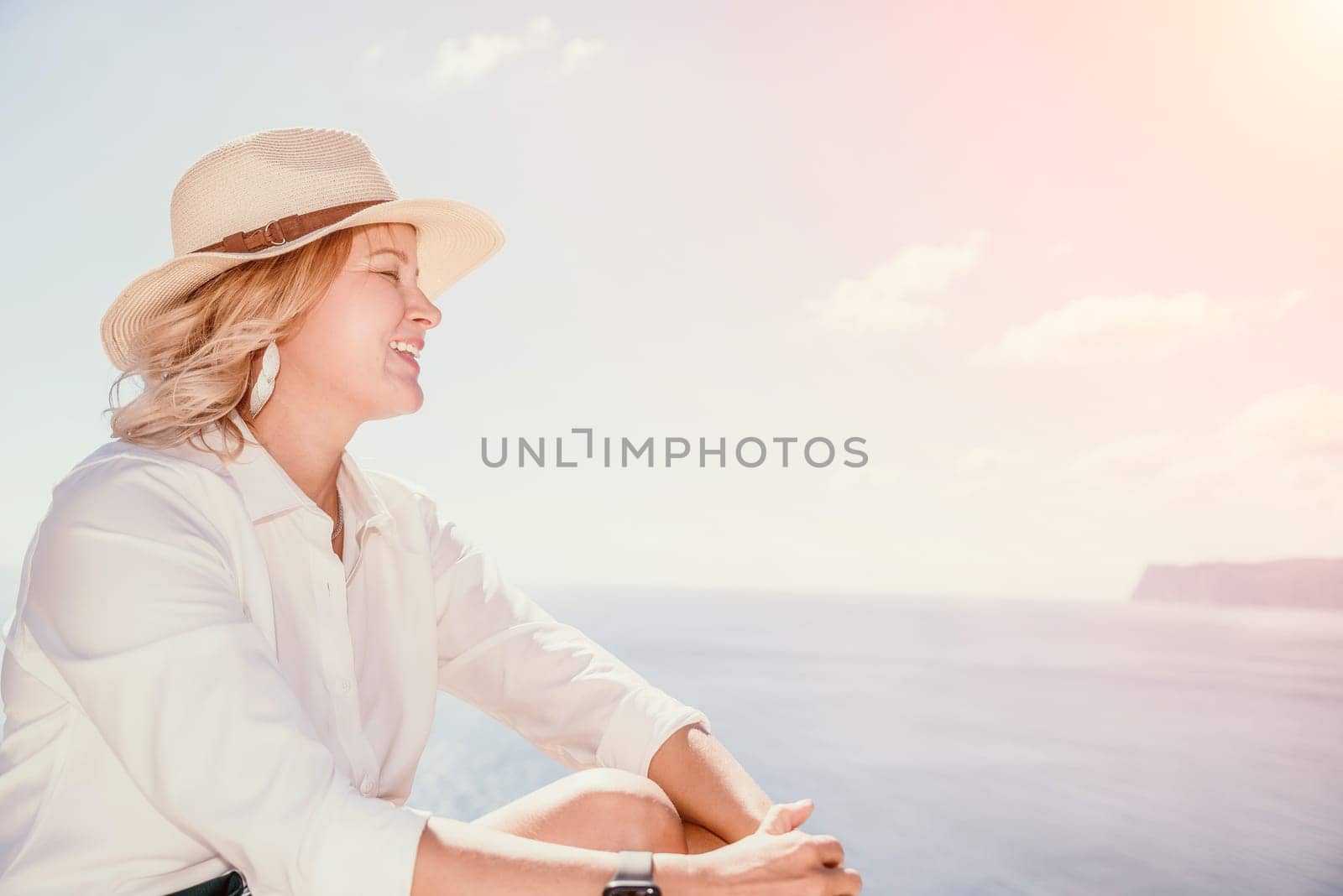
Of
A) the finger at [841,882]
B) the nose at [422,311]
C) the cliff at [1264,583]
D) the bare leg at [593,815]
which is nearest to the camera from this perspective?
the finger at [841,882]

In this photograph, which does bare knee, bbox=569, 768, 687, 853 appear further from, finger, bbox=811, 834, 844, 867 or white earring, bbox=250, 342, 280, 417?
white earring, bbox=250, 342, 280, 417

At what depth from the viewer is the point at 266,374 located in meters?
1.21

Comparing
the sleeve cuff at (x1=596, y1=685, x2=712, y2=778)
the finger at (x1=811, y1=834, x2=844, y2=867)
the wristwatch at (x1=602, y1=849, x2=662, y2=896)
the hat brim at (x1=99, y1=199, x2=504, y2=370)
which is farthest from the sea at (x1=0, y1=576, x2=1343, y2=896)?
the finger at (x1=811, y1=834, x2=844, y2=867)

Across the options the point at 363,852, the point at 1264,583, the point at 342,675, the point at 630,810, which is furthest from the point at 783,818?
the point at 1264,583

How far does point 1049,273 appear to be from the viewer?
23.2m

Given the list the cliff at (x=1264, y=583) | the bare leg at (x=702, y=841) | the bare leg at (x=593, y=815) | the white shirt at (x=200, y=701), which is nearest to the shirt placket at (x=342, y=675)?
the white shirt at (x=200, y=701)

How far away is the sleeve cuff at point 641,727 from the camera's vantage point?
120 centimetres

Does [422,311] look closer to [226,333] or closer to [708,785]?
[226,333]

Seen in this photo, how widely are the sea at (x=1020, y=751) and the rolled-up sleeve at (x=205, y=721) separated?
1.20 metres

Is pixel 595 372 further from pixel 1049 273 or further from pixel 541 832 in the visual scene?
pixel 541 832

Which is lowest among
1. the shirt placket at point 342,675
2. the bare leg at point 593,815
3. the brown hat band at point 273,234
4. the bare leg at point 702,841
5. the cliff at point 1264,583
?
the cliff at point 1264,583

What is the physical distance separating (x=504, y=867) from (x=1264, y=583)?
2316 centimetres

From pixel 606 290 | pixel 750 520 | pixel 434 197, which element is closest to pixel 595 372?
pixel 606 290

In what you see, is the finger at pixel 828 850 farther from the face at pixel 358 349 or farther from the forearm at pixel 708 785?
the face at pixel 358 349
